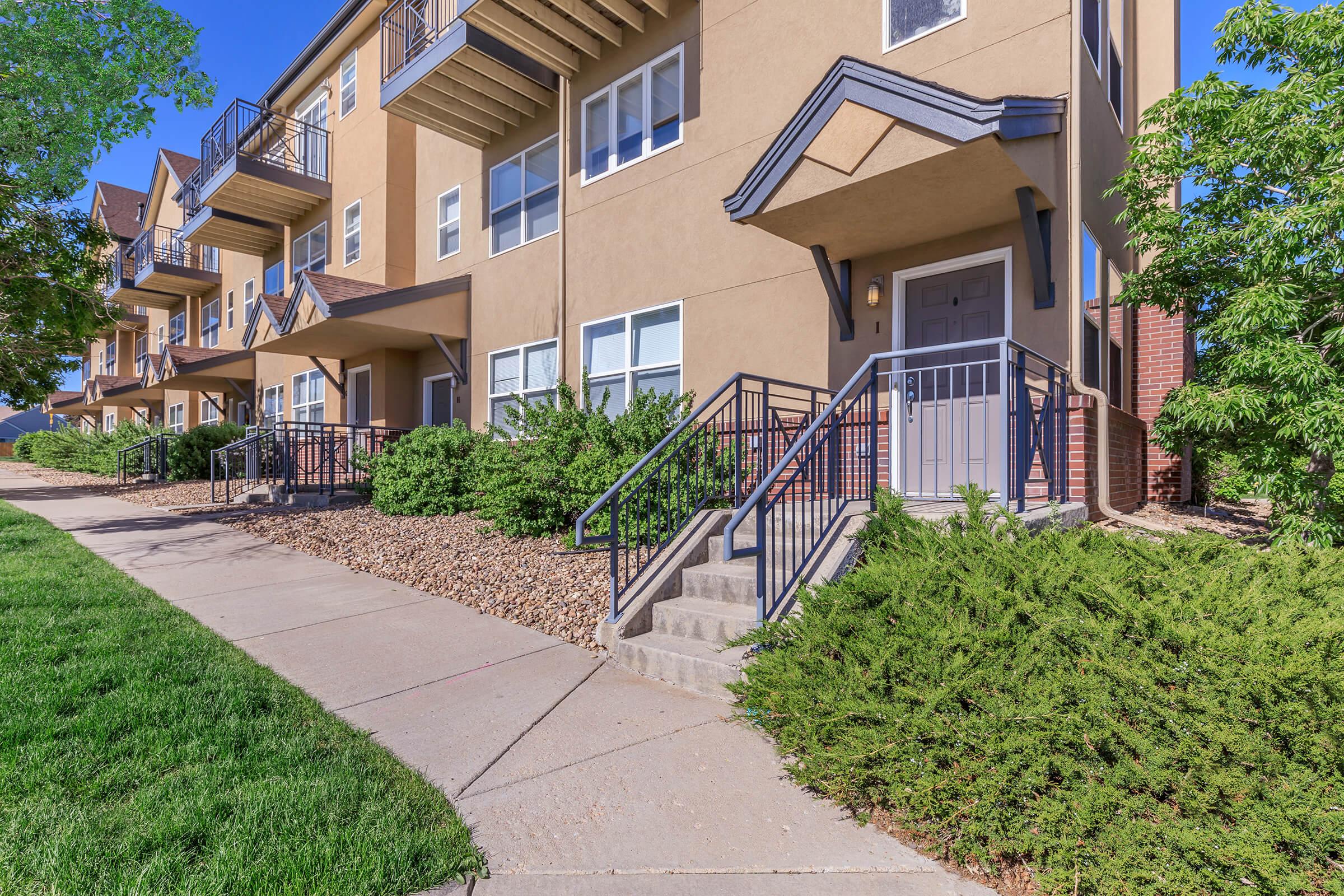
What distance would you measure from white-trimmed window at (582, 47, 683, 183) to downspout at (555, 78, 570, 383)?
31 cm

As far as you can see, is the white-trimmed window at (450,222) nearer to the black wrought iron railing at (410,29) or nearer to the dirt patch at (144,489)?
the black wrought iron railing at (410,29)

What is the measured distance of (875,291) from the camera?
6766 millimetres

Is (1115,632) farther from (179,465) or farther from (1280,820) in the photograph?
(179,465)

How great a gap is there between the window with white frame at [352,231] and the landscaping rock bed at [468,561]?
628cm

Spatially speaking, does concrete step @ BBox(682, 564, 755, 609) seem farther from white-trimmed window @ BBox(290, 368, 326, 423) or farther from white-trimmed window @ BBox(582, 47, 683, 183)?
white-trimmed window @ BBox(290, 368, 326, 423)

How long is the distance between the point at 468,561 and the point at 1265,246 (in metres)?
6.99

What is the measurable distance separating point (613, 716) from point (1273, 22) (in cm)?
713

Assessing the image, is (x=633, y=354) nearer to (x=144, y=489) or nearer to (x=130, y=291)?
(x=144, y=489)

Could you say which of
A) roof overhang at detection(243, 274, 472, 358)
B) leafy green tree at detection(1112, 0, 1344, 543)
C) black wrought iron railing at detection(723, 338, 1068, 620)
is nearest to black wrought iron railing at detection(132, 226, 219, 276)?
roof overhang at detection(243, 274, 472, 358)

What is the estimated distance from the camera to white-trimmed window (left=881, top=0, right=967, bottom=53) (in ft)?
21.0

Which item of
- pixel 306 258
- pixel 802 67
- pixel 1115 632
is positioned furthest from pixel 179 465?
pixel 1115 632

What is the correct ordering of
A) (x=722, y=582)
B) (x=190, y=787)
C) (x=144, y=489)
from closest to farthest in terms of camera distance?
(x=190, y=787), (x=722, y=582), (x=144, y=489)

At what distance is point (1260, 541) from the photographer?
601 centimetres

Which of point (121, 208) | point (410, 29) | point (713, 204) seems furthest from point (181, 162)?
point (713, 204)
